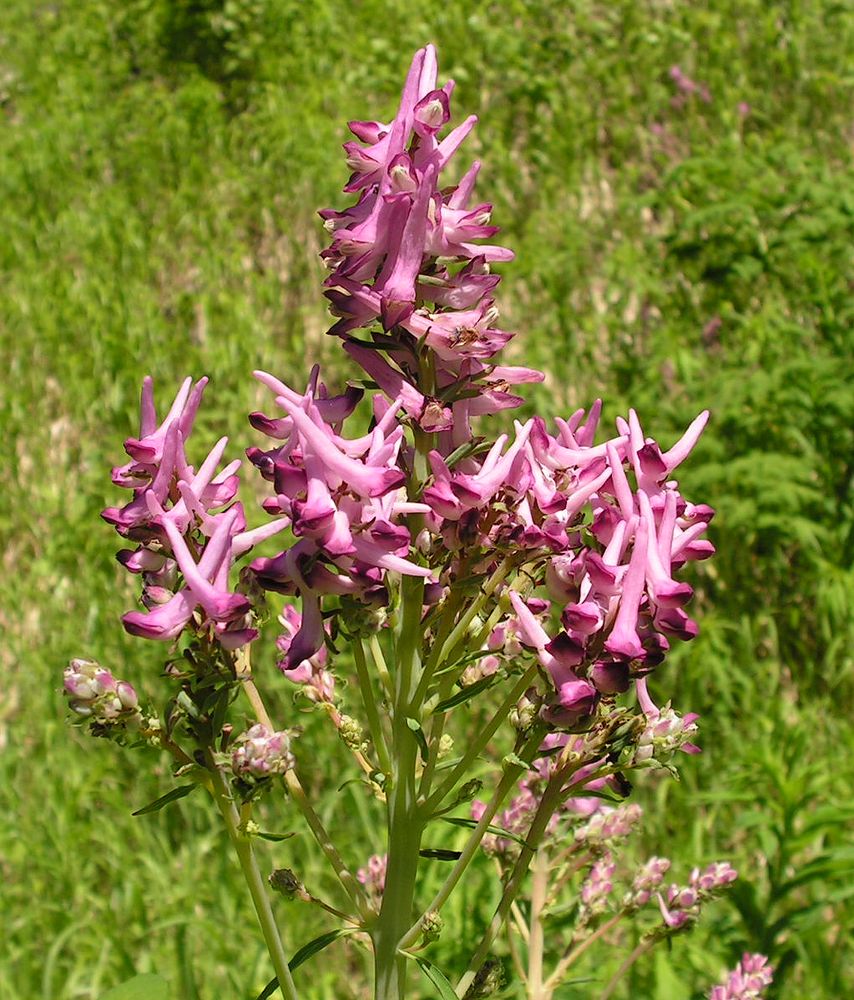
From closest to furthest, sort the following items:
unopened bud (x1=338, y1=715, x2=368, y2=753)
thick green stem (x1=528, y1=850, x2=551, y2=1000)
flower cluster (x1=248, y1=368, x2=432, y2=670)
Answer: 1. flower cluster (x1=248, y1=368, x2=432, y2=670)
2. unopened bud (x1=338, y1=715, x2=368, y2=753)
3. thick green stem (x1=528, y1=850, x2=551, y2=1000)

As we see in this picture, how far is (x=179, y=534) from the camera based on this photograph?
1150 mm

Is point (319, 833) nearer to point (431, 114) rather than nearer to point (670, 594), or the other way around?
point (670, 594)

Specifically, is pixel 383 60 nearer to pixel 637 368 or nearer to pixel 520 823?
pixel 637 368

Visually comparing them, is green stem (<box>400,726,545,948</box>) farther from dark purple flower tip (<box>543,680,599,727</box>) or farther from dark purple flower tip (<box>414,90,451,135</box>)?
dark purple flower tip (<box>414,90,451,135</box>)

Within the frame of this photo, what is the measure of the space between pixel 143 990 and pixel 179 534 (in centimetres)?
75

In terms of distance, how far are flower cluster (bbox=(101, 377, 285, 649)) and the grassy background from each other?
5.24 ft

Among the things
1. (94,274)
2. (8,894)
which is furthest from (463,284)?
(94,274)

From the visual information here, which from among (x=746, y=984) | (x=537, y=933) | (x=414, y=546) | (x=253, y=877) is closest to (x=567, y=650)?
(x=414, y=546)

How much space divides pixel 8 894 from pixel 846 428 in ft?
10.6

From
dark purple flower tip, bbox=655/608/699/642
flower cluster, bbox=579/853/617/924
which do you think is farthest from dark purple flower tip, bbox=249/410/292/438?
flower cluster, bbox=579/853/617/924

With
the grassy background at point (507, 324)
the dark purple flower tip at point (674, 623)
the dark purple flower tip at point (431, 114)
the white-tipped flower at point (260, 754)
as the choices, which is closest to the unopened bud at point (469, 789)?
the white-tipped flower at point (260, 754)

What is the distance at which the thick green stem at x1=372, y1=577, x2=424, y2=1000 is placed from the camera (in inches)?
50.8

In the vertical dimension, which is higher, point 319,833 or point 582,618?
point 582,618

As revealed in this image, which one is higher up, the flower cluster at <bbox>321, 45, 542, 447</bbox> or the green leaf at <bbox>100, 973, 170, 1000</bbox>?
the flower cluster at <bbox>321, 45, 542, 447</bbox>
